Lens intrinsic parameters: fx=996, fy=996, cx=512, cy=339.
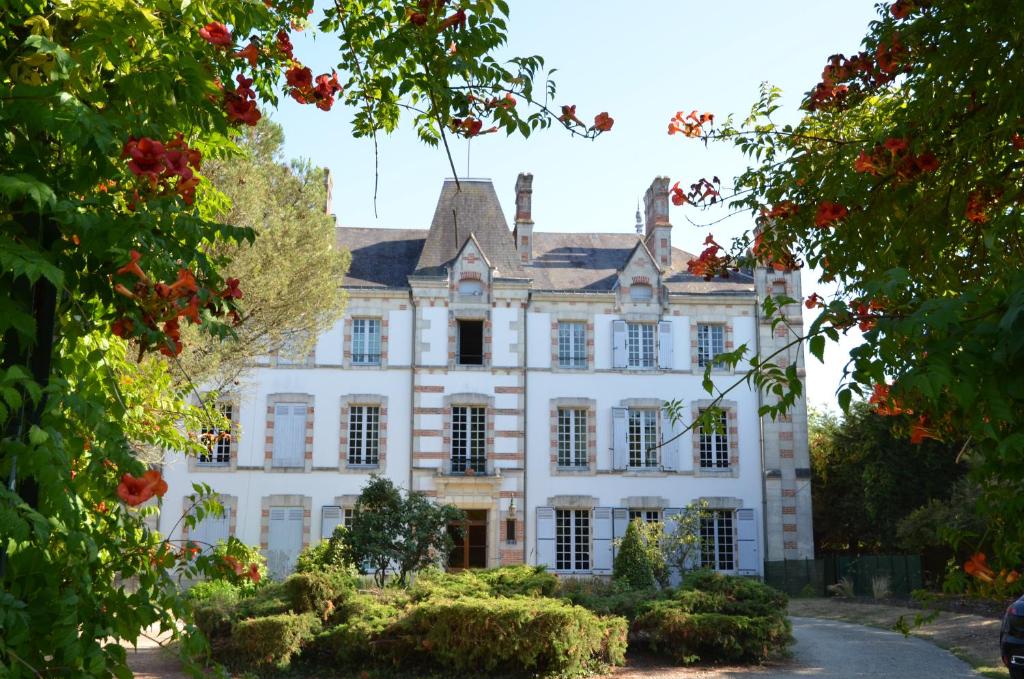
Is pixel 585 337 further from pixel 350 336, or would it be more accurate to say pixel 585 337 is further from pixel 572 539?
pixel 350 336

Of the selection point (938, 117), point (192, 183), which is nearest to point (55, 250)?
point (192, 183)

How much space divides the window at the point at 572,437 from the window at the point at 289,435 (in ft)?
22.7

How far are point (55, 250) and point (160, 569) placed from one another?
1.21 meters

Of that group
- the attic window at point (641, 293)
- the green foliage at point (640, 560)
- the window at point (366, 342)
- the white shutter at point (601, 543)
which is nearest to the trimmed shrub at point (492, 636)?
the green foliage at point (640, 560)

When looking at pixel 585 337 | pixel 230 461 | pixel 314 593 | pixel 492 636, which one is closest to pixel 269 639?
pixel 314 593

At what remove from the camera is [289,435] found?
26.5 meters

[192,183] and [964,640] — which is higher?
[192,183]

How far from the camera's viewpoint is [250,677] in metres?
11.2

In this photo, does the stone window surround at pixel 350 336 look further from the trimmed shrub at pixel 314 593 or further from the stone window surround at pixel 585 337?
the trimmed shrub at pixel 314 593

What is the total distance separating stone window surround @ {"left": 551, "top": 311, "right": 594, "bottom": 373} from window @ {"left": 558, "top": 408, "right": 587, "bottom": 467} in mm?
1107

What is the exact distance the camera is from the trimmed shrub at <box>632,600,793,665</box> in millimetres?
13219

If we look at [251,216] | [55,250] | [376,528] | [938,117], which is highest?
[251,216]

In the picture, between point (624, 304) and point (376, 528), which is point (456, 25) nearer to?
point (376, 528)

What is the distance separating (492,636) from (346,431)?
51.7 feet
